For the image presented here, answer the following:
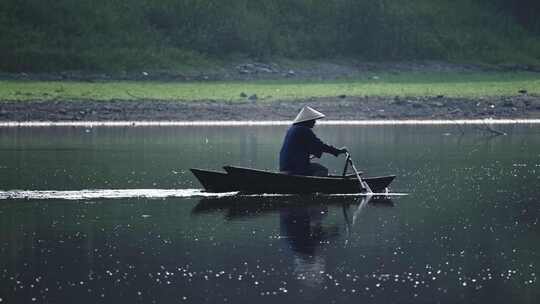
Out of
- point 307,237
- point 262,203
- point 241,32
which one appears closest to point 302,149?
point 262,203

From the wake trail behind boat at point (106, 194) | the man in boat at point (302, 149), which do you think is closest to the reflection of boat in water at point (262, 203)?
the wake trail behind boat at point (106, 194)

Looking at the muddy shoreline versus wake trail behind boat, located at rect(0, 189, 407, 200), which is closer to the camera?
wake trail behind boat, located at rect(0, 189, 407, 200)

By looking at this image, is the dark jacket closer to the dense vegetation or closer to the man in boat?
the man in boat

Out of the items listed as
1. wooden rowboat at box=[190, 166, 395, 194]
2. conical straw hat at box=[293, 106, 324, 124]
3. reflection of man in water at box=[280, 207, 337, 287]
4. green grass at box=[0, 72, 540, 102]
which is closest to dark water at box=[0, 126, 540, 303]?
reflection of man in water at box=[280, 207, 337, 287]

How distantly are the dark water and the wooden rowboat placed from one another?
0.24 metres

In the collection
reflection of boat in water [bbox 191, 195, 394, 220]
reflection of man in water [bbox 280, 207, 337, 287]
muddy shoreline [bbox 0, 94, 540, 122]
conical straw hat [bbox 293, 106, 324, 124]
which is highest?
conical straw hat [bbox 293, 106, 324, 124]

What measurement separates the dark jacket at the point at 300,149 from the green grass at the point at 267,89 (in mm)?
27924

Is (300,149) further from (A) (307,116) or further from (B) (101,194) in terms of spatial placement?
(B) (101,194)

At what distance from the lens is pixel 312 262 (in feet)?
68.1

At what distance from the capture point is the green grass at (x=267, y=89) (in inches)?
2267

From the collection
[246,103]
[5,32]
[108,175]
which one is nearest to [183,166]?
[108,175]

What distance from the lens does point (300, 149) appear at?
29.2m

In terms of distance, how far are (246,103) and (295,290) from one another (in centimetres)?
3804

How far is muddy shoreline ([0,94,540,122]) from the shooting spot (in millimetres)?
54156
